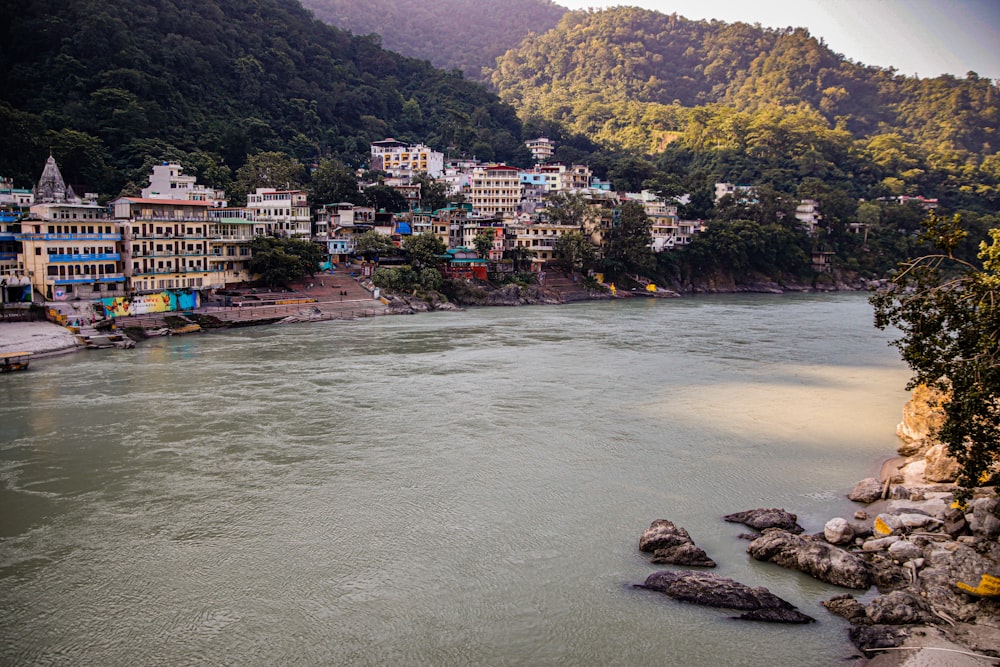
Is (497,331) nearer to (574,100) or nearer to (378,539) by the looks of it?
(378,539)

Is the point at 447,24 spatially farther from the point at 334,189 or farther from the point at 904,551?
the point at 904,551

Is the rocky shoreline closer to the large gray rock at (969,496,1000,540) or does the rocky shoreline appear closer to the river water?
the large gray rock at (969,496,1000,540)

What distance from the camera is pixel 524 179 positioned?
4775 centimetres

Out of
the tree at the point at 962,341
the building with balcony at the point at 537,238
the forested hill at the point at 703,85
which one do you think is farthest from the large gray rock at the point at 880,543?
the forested hill at the point at 703,85

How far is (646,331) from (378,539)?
18.6 m

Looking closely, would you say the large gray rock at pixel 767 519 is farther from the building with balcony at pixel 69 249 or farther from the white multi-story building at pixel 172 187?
the white multi-story building at pixel 172 187

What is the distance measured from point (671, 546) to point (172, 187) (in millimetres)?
29100

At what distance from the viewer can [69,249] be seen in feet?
77.6

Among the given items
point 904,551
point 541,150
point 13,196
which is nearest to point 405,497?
point 904,551

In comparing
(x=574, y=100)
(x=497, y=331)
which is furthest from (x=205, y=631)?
(x=574, y=100)

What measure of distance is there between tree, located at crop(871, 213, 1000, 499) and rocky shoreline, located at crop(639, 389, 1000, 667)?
2.49ft

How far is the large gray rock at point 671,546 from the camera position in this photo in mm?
8547

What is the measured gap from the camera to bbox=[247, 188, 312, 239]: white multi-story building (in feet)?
109

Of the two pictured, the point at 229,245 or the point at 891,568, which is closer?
the point at 891,568
